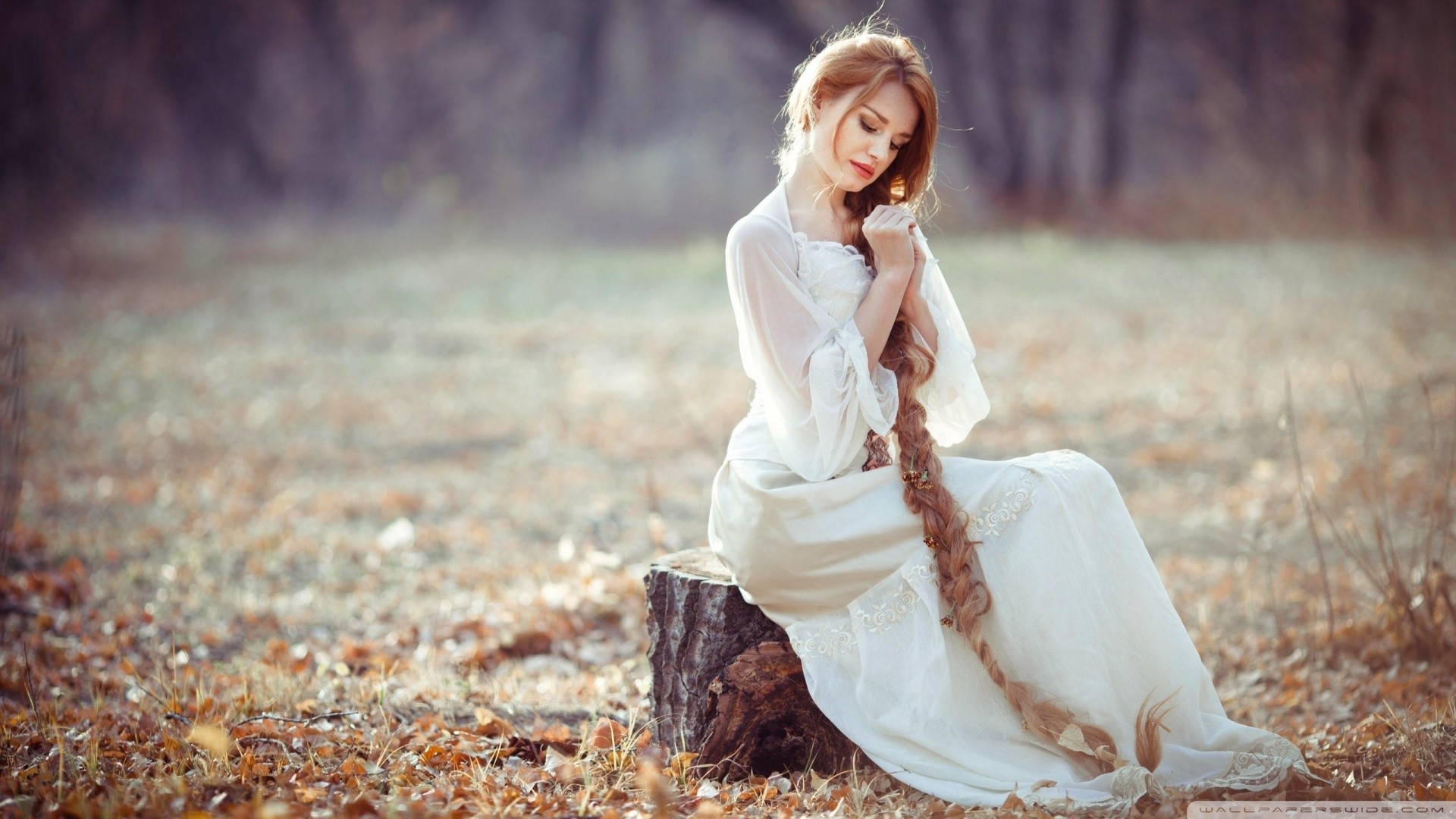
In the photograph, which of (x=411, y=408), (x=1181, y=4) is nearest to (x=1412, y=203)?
(x=1181, y=4)

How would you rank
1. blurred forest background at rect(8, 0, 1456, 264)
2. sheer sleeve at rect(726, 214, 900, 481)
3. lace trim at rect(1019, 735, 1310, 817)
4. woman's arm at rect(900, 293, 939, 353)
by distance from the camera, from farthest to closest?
blurred forest background at rect(8, 0, 1456, 264), woman's arm at rect(900, 293, 939, 353), sheer sleeve at rect(726, 214, 900, 481), lace trim at rect(1019, 735, 1310, 817)

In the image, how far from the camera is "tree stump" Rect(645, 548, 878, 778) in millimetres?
3215

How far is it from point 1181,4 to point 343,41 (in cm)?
1759

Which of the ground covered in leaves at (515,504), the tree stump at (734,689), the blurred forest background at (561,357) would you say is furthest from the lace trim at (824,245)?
the ground covered in leaves at (515,504)

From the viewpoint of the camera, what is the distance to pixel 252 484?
7.81 m

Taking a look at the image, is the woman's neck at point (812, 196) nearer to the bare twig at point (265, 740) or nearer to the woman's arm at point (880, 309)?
the woman's arm at point (880, 309)

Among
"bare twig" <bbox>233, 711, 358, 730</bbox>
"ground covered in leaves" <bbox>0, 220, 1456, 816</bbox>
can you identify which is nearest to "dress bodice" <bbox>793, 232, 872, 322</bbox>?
"ground covered in leaves" <bbox>0, 220, 1456, 816</bbox>

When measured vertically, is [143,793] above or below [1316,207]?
below

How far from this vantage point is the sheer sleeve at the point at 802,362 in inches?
119

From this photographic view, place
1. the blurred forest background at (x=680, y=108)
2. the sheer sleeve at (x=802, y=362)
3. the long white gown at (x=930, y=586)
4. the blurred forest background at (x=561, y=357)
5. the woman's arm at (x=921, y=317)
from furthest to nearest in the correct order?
1. the blurred forest background at (x=680, y=108)
2. the blurred forest background at (x=561, y=357)
3. the woman's arm at (x=921, y=317)
4. the sheer sleeve at (x=802, y=362)
5. the long white gown at (x=930, y=586)

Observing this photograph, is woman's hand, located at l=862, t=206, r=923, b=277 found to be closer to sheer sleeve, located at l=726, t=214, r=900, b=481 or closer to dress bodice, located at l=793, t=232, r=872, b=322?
dress bodice, located at l=793, t=232, r=872, b=322

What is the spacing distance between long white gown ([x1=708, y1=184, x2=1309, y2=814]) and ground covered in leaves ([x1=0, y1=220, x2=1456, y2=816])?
0.27m

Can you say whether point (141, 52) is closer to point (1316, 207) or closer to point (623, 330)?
point (623, 330)

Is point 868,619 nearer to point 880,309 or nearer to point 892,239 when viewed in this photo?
point 880,309
